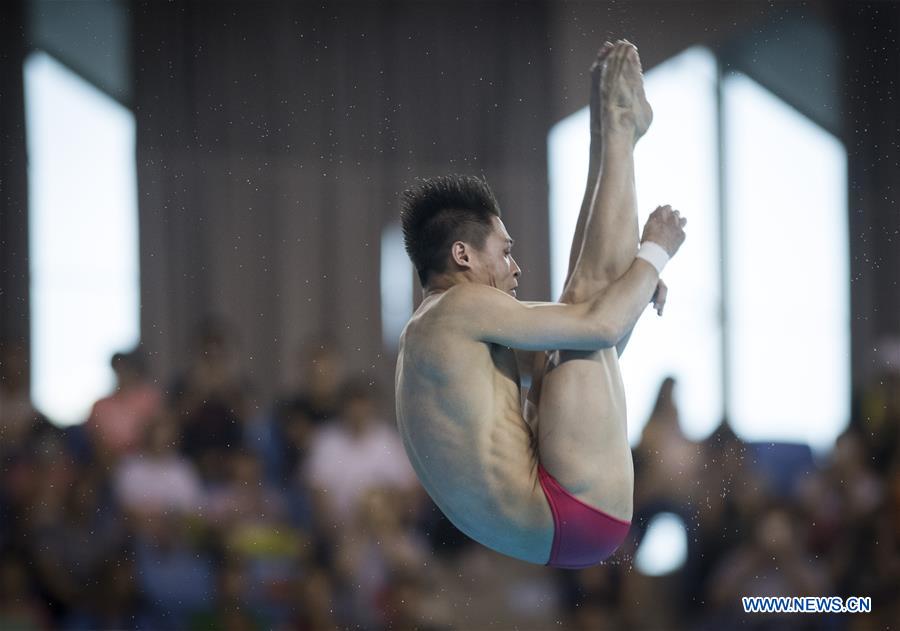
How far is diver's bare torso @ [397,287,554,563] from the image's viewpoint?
2.21m

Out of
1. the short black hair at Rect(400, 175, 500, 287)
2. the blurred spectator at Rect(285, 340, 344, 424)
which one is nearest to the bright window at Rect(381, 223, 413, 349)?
the blurred spectator at Rect(285, 340, 344, 424)

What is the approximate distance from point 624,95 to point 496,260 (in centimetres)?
46

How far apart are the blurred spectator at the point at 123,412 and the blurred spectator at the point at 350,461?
83cm

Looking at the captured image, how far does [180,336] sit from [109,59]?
1582 mm

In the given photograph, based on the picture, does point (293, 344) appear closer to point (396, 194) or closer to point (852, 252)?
point (396, 194)

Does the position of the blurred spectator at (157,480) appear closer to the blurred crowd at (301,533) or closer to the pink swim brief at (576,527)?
the blurred crowd at (301,533)

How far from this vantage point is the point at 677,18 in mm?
6391

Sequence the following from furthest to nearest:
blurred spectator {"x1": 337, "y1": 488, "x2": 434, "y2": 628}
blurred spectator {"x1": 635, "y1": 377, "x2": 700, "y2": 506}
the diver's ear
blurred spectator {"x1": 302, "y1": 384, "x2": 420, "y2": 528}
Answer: blurred spectator {"x1": 635, "y1": 377, "x2": 700, "y2": 506} → blurred spectator {"x1": 302, "y1": 384, "x2": 420, "y2": 528} → blurred spectator {"x1": 337, "y1": 488, "x2": 434, "y2": 628} → the diver's ear

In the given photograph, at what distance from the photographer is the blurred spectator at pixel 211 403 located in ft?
16.8

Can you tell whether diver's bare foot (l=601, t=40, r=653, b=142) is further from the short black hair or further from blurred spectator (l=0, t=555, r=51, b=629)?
blurred spectator (l=0, t=555, r=51, b=629)

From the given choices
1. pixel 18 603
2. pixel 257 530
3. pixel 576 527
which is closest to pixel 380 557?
pixel 257 530

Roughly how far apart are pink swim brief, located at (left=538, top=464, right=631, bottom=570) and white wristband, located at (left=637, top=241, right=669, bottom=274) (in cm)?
50

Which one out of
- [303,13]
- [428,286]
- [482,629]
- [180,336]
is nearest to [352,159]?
[303,13]

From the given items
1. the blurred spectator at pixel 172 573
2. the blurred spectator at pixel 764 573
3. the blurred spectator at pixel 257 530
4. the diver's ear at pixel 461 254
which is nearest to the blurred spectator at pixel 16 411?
the blurred spectator at pixel 172 573
